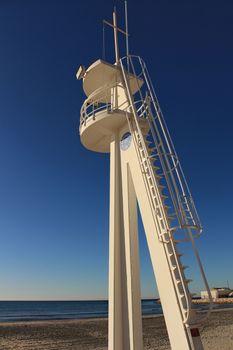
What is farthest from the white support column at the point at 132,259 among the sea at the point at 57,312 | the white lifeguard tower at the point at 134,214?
the sea at the point at 57,312

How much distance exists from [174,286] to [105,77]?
23.7 ft

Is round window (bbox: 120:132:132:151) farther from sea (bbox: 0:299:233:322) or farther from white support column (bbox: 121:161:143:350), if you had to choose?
sea (bbox: 0:299:233:322)

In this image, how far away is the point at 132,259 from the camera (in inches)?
320

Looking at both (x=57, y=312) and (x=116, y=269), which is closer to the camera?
(x=116, y=269)

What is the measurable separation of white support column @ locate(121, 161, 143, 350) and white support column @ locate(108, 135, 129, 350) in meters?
0.21

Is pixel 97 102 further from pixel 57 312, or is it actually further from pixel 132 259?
pixel 57 312

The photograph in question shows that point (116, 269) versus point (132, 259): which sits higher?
point (132, 259)

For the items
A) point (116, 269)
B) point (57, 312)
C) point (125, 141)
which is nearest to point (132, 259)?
point (116, 269)

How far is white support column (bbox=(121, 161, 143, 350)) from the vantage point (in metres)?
7.65

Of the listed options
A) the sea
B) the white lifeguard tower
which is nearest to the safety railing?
the white lifeguard tower

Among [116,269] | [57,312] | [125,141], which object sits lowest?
[116,269]

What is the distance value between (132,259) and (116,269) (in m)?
0.53

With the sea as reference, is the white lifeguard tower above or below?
below

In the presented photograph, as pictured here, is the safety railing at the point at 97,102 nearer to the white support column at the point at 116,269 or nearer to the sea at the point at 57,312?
the white support column at the point at 116,269
